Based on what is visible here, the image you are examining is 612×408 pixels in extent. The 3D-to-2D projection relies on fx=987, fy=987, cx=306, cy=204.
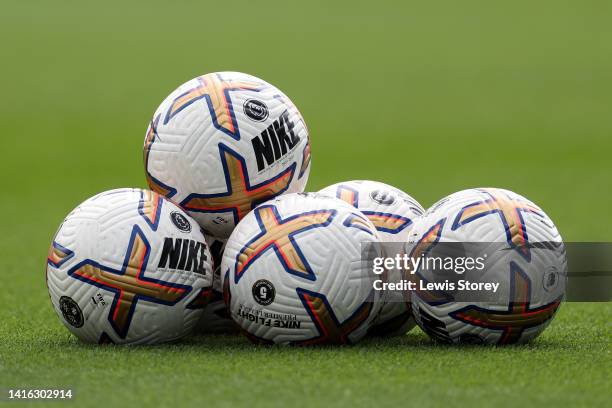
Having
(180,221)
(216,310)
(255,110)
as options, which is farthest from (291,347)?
(255,110)

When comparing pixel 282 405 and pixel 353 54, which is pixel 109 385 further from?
pixel 353 54

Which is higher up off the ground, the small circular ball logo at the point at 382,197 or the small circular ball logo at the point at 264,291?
the small circular ball logo at the point at 382,197

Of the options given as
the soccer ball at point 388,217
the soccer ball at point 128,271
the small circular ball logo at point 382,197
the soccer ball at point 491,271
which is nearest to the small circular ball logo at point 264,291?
the soccer ball at point 128,271

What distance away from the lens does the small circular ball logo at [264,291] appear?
6.38m

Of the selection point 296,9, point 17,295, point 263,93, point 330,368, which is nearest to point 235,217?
point 263,93

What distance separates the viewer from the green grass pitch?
5.55 m

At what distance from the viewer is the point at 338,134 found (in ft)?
82.2

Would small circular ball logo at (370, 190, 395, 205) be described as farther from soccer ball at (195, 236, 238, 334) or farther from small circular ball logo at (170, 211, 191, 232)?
small circular ball logo at (170, 211, 191, 232)

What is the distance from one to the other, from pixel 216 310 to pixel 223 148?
4.24 ft

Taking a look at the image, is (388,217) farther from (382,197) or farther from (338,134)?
(338,134)

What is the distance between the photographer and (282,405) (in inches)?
193

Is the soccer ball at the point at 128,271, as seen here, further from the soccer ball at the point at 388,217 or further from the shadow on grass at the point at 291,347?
the soccer ball at the point at 388,217

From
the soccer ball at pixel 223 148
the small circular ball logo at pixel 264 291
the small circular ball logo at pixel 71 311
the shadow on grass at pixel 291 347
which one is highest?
the soccer ball at pixel 223 148

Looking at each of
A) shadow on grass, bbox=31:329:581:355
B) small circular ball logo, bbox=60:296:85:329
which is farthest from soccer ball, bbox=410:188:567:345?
small circular ball logo, bbox=60:296:85:329
